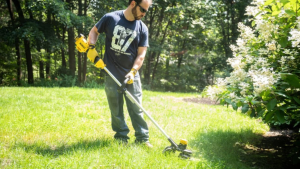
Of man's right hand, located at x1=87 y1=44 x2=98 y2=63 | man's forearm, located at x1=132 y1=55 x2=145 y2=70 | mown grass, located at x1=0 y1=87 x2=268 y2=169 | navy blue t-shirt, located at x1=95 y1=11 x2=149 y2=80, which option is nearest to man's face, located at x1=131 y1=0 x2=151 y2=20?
navy blue t-shirt, located at x1=95 y1=11 x2=149 y2=80

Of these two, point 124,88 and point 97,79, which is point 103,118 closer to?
point 124,88

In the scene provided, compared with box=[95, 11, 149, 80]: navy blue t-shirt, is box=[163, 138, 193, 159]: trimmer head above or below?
below

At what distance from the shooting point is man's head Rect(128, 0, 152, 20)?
9.71ft

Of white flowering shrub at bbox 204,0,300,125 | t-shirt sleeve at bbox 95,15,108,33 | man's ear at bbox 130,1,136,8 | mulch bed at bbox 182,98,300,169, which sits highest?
man's ear at bbox 130,1,136,8

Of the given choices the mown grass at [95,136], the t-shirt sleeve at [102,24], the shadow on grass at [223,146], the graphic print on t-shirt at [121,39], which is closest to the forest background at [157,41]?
the mown grass at [95,136]

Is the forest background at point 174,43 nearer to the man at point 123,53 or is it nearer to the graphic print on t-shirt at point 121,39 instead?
the man at point 123,53

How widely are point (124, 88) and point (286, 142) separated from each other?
3.42m

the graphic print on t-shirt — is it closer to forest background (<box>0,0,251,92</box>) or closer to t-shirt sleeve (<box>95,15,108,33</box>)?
t-shirt sleeve (<box>95,15,108,33</box>)

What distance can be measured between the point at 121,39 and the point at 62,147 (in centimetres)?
162

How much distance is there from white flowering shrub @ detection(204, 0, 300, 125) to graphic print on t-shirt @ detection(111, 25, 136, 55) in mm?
1282

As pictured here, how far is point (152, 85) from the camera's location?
1858 centimetres

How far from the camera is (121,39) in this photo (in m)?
3.13

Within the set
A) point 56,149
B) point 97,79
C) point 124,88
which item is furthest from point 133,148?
point 97,79

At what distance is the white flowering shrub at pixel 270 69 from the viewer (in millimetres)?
2172
